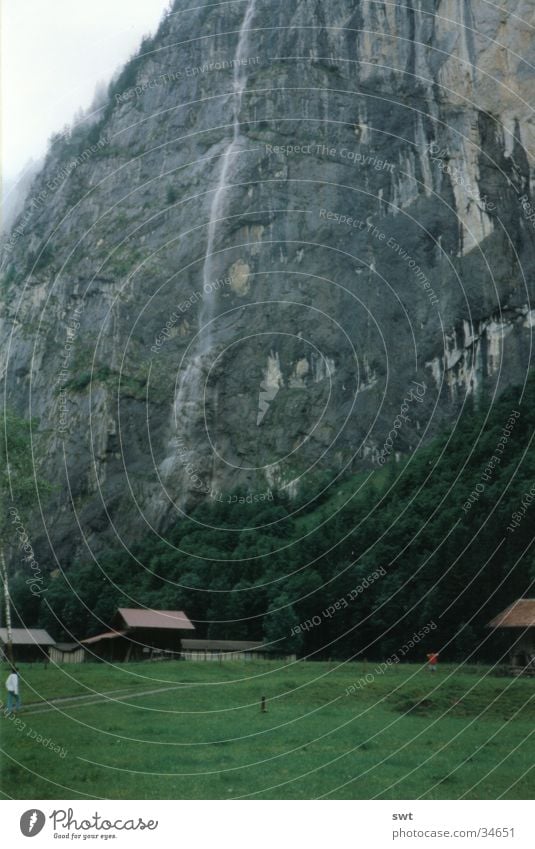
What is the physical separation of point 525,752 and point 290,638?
25723 mm

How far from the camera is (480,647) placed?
41219 millimetres

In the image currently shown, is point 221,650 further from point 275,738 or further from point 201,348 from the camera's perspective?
point 201,348

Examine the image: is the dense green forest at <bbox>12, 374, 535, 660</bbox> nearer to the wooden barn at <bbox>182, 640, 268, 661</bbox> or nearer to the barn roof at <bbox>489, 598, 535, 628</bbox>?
the barn roof at <bbox>489, 598, 535, 628</bbox>

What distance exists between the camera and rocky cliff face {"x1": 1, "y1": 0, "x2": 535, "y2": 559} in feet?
272

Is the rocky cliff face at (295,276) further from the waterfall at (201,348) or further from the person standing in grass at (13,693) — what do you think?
the person standing in grass at (13,693)

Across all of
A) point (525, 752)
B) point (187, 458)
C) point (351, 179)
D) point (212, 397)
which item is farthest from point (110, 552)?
point (525, 752)

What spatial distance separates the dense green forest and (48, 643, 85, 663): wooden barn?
5.16ft

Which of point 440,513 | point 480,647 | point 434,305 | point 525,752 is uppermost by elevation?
point 434,305

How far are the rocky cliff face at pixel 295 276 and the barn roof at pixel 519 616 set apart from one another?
40.5 meters


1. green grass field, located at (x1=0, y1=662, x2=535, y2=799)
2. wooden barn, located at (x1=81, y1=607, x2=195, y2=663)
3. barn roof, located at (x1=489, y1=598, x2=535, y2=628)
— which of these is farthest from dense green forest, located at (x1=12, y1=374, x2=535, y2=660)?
green grass field, located at (x1=0, y1=662, x2=535, y2=799)

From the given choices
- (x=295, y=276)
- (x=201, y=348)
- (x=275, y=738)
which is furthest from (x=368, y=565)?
(x=295, y=276)

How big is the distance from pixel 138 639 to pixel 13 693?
20.3 m

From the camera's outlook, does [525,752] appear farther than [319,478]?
No

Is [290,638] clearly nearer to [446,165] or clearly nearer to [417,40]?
[446,165]
